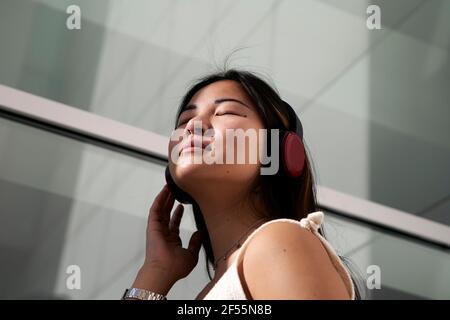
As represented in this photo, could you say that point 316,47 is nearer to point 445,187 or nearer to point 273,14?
point 273,14

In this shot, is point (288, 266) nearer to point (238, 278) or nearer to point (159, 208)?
point (238, 278)

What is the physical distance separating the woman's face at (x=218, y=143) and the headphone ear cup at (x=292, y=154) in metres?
0.04

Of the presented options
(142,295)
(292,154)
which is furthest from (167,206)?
(292,154)

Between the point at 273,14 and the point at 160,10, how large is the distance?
415 mm

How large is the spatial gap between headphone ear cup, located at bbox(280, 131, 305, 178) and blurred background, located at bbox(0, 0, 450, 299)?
0.68 m

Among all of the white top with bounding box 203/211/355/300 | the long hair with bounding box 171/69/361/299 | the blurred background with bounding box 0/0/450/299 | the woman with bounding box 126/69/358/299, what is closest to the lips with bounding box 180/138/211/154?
the woman with bounding box 126/69/358/299

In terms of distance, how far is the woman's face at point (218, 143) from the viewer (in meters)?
0.99

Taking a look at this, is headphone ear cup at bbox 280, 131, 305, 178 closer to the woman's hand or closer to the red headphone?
the red headphone

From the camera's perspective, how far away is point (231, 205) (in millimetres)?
1044

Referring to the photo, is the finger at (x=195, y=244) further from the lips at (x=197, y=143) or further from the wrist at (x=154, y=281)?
the lips at (x=197, y=143)

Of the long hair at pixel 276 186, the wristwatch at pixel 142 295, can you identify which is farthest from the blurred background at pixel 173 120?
the long hair at pixel 276 186

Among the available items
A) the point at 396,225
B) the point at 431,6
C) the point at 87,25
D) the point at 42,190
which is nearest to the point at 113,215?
the point at 42,190

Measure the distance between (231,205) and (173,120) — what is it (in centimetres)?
96

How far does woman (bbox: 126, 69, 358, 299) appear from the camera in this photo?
2.72 feet
